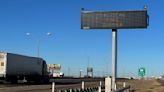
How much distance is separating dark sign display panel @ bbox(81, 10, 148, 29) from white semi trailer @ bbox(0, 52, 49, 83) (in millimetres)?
20057

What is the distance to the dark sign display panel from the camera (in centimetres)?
4031

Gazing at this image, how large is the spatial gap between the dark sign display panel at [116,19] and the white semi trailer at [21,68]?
2006cm

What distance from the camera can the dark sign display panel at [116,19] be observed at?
40.3 metres

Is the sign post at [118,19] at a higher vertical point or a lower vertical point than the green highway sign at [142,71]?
higher

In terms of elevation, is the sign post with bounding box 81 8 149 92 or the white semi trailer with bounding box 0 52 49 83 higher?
the sign post with bounding box 81 8 149 92

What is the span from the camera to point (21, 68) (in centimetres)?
6378

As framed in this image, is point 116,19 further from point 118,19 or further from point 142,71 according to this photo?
point 142,71

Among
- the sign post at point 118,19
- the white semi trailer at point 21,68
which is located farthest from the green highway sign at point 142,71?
the sign post at point 118,19

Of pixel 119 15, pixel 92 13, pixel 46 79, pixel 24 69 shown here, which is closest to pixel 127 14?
pixel 119 15

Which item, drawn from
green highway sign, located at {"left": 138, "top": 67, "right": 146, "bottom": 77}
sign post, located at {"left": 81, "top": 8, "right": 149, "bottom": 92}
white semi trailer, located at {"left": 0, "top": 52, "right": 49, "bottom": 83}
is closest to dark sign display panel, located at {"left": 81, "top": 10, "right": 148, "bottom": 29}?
sign post, located at {"left": 81, "top": 8, "right": 149, "bottom": 92}

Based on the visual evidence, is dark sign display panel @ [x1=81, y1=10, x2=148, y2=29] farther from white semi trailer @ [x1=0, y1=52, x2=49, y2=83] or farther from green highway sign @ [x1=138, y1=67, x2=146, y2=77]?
green highway sign @ [x1=138, y1=67, x2=146, y2=77]

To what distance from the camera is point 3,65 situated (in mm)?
58406

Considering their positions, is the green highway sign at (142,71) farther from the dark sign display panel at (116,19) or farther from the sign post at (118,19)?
the dark sign display panel at (116,19)

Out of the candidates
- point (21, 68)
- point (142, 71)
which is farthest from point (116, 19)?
point (21, 68)
